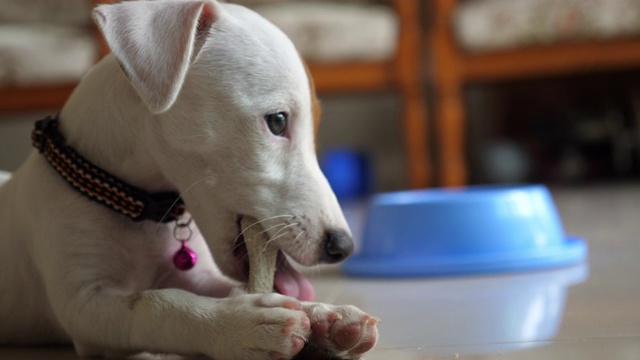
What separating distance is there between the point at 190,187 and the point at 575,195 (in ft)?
9.50

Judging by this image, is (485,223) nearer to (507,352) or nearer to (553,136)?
(507,352)

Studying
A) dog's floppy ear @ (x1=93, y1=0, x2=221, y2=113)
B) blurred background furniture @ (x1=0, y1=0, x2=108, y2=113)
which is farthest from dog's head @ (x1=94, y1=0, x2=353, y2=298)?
blurred background furniture @ (x1=0, y1=0, x2=108, y2=113)

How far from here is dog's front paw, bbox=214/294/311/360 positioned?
100 centimetres

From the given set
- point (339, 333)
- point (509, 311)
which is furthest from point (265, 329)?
point (509, 311)

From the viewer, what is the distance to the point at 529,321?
1.32 metres

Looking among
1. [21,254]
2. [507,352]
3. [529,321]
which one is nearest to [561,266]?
[529,321]

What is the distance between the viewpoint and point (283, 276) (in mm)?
1279

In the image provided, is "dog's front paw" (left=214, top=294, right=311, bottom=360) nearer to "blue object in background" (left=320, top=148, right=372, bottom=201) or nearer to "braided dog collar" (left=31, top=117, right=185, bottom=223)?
"braided dog collar" (left=31, top=117, right=185, bottom=223)

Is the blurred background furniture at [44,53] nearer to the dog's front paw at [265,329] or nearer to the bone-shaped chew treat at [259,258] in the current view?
the bone-shaped chew treat at [259,258]

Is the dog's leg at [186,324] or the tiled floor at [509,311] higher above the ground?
the dog's leg at [186,324]

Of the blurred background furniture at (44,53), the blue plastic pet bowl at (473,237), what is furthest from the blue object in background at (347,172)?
the blue plastic pet bowl at (473,237)

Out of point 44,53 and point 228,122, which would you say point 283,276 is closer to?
point 228,122

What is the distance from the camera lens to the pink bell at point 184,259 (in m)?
1.33

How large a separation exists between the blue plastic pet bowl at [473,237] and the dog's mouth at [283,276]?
700 millimetres
